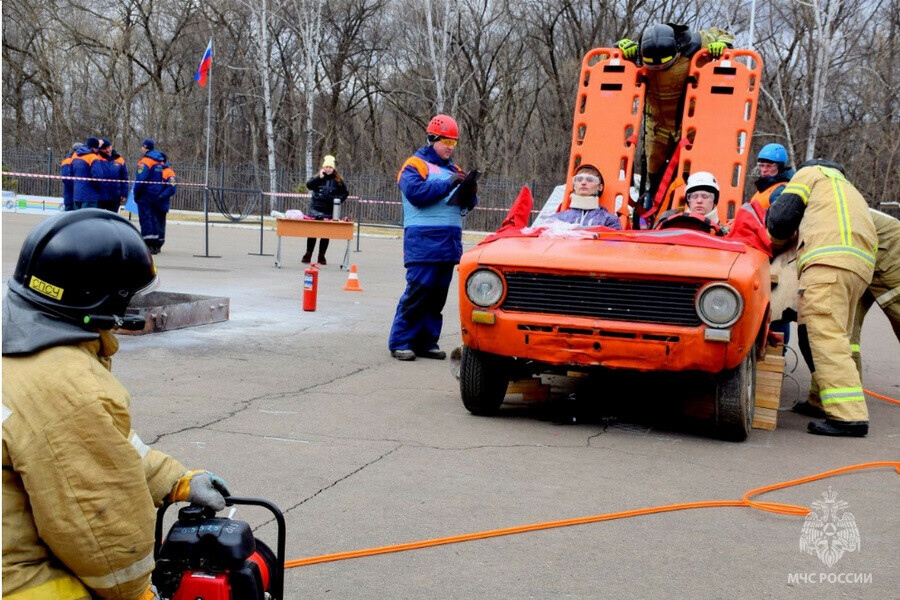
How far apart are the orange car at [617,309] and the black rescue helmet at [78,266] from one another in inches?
155

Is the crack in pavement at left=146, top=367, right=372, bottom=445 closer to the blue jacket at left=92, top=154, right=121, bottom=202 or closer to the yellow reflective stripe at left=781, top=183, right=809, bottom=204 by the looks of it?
the yellow reflective stripe at left=781, top=183, right=809, bottom=204

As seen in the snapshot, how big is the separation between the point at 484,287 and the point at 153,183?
1321 centimetres

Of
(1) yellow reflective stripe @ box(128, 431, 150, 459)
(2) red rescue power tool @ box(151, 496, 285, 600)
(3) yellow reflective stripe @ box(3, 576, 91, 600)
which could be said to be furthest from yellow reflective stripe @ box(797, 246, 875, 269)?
(3) yellow reflective stripe @ box(3, 576, 91, 600)

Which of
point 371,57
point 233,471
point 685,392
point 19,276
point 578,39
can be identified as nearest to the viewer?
point 19,276

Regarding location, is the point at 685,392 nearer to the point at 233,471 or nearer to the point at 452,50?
the point at 233,471

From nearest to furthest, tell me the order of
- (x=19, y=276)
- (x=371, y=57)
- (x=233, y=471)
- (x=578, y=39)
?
1. (x=19, y=276)
2. (x=233, y=471)
3. (x=578, y=39)
4. (x=371, y=57)

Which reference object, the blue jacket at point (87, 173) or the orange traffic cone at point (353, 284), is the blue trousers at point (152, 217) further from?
the orange traffic cone at point (353, 284)

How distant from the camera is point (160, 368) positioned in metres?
7.80

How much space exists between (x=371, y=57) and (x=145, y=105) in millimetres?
11056

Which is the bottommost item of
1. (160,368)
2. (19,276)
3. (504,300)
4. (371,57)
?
(160,368)

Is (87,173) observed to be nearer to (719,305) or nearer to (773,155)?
(773,155)

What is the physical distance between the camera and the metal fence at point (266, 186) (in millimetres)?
35938

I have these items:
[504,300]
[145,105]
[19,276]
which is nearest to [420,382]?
[504,300]

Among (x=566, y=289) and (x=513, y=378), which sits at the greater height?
(x=566, y=289)
